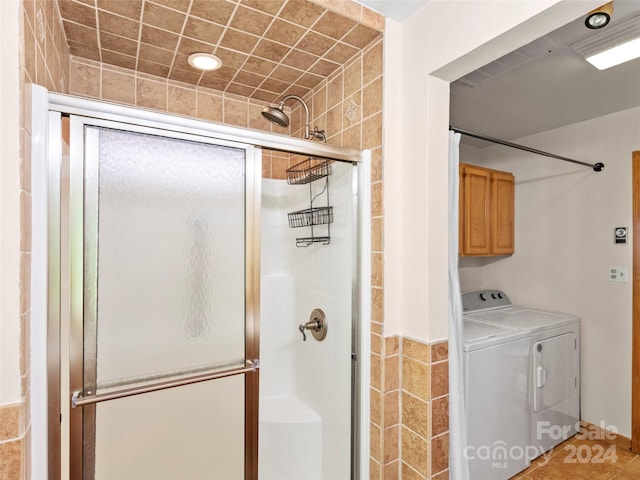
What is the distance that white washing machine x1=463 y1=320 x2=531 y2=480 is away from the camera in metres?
1.89

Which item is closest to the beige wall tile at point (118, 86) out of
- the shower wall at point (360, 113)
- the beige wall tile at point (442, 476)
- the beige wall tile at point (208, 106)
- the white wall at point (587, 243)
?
the shower wall at point (360, 113)

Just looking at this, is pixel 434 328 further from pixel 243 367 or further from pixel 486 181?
pixel 486 181

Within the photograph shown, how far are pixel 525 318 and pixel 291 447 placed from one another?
1933 mm

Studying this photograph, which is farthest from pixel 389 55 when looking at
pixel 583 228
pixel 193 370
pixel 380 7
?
pixel 583 228

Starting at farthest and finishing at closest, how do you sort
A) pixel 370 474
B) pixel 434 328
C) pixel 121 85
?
pixel 121 85 < pixel 370 474 < pixel 434 328

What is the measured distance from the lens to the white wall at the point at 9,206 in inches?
33.1

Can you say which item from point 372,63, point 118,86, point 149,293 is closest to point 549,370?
point 372,63

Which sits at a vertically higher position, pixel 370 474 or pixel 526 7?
pixel 526 7

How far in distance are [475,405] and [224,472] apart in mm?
1376

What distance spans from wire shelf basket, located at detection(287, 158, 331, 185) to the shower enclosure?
0.41 meters

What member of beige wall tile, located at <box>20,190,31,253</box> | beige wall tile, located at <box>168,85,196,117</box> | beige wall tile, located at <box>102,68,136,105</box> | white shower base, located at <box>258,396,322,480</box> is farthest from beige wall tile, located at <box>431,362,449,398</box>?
beige wall tile, located at <box>102,68,136,105</box>

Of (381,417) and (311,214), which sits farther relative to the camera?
(311,214)

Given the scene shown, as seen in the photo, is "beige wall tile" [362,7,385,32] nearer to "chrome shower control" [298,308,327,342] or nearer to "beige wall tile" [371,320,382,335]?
"beige wall tile" [371,320,382,335]

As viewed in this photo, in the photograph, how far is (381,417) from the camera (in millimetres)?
1486
